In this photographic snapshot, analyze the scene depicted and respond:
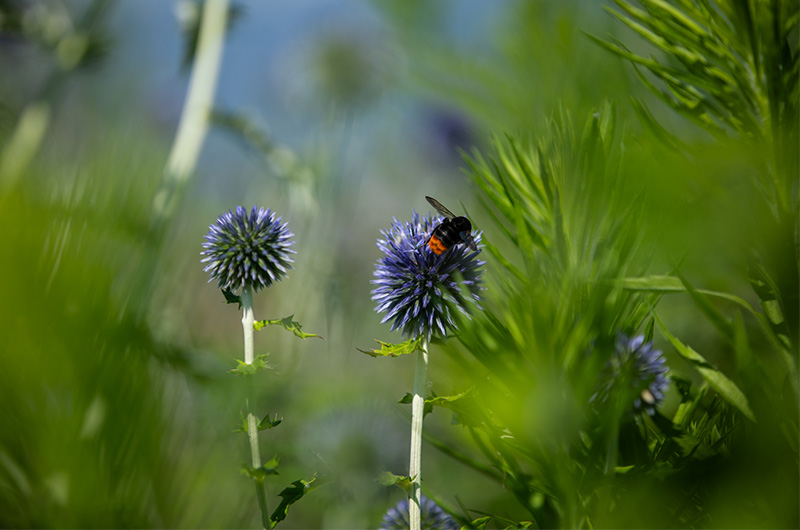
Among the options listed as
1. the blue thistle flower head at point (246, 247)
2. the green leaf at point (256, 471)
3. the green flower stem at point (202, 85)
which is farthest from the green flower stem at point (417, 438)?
the green flower stem at point (202, 85)

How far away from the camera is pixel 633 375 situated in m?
0.44

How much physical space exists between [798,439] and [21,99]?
2659mm

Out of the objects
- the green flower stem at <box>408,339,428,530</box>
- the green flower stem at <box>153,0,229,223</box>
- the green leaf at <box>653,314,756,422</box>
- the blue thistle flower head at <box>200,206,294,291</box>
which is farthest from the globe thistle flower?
the green flower stem at <box>153,0,229,223</box>

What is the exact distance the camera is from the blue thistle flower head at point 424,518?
2.04 feet

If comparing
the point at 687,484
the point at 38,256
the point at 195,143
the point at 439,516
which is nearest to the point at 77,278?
the point at 38,256

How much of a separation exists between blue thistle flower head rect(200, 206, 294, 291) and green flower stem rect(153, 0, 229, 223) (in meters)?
0.61

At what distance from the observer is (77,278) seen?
24 centimetres

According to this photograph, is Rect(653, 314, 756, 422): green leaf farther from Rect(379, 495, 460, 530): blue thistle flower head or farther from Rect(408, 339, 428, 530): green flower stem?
Rect(379, 495, 460, 530): blue thistle flower head

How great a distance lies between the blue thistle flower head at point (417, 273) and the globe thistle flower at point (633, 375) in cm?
17

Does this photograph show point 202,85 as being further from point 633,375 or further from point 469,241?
point 633,375

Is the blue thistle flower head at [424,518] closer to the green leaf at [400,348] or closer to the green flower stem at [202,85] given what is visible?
the green leaf at [400,348]

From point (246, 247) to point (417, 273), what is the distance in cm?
24

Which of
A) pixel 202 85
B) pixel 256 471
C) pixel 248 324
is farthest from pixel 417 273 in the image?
pixel 202 85

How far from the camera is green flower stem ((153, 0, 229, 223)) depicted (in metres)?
1.45
